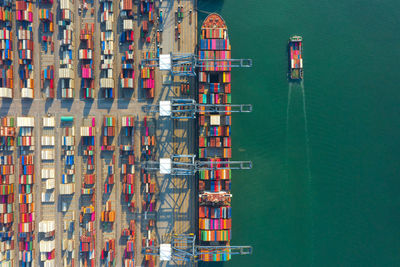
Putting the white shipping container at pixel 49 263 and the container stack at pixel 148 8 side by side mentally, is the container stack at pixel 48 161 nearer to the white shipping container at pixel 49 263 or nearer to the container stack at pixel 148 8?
the white shipping container at pixel 49 263

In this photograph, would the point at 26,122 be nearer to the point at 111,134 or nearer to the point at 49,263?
the point at 111,134

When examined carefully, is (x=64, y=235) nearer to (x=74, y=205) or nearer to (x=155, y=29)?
(x=74, y=205)

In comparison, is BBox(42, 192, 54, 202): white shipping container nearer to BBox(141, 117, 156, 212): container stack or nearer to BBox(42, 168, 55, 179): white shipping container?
BBox(42, 168, 55, 179): white shipping container

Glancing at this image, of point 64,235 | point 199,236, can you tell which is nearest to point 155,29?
point 199,236

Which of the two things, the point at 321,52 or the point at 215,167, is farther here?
the point at 321,52

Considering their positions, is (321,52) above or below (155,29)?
below

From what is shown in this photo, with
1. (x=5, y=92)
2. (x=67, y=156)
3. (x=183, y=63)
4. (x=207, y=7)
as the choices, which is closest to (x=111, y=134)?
(x=67, y=156)

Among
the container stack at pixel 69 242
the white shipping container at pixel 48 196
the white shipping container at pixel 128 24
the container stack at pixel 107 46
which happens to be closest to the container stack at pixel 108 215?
the container stack at pixel 69 242
